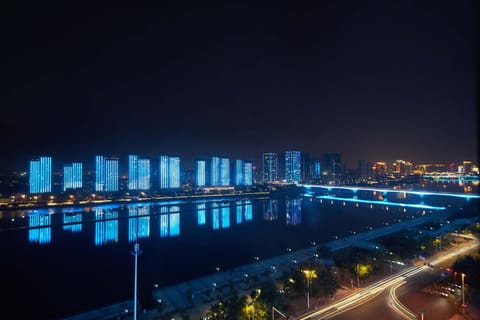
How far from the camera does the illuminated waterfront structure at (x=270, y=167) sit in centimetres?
2944

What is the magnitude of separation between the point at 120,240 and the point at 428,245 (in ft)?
22.9

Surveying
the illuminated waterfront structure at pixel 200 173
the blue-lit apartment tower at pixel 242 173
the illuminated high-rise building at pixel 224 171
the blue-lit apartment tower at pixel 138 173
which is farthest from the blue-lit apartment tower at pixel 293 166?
the blue-lit apartment tower at pixel 138 173

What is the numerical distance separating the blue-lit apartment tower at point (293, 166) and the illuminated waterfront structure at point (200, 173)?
9.69 m

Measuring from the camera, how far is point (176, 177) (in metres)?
20.3

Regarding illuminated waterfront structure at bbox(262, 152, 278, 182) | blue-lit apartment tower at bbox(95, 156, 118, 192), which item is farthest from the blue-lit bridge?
blue-lit apartment tower at bbox(95, 156, 118, 192)

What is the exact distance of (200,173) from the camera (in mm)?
21766

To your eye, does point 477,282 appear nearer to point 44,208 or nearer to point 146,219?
point 146,219

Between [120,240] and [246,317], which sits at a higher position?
[246,317]

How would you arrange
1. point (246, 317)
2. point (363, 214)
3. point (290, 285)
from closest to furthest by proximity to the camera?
point (246, 317) → point (290, 285) → point (363, 214)

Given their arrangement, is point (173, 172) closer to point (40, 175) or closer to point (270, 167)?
point (40, 175)

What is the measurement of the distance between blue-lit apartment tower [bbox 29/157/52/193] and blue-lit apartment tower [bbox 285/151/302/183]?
19807 mm

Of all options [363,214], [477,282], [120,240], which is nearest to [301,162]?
[363,214]

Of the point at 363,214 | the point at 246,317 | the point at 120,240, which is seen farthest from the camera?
the point at 363,214

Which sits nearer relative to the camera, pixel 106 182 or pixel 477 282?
pixel 477 282
